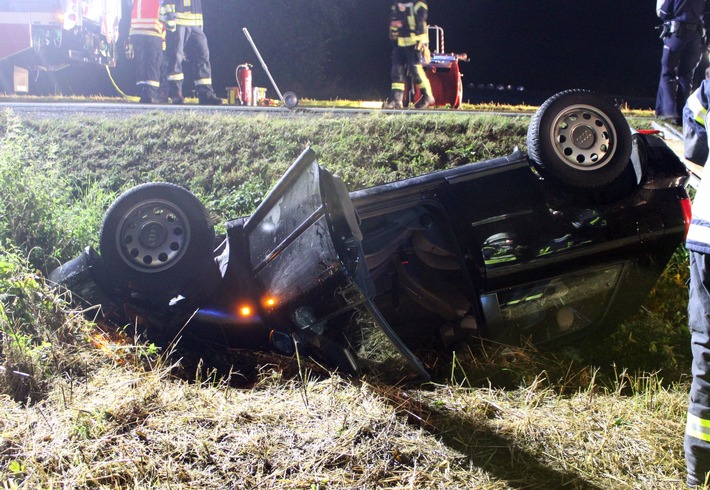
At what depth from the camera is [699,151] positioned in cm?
318

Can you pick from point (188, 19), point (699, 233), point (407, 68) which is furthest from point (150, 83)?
point (699, 233)

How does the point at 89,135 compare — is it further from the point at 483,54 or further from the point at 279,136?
the point at 483,54

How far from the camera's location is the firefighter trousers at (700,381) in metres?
2.39

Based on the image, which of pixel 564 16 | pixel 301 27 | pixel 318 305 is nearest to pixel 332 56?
pixel 301 27

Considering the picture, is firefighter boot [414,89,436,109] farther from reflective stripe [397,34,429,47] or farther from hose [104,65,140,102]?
hose [104,65,140,102]

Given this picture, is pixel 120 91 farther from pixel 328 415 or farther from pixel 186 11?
pixel 328 415

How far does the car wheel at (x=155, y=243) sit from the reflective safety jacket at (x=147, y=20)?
417cm

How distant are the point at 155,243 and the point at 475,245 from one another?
68.0 inches

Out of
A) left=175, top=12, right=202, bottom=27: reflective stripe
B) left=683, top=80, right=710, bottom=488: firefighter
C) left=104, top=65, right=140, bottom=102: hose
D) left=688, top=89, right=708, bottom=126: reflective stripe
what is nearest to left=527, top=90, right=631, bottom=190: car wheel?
left=688, top=89, right=708, bottom=126: reflective stripe

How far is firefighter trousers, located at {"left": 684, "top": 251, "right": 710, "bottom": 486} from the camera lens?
7.83 feet

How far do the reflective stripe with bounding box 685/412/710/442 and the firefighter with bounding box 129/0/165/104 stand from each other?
6.38 metres

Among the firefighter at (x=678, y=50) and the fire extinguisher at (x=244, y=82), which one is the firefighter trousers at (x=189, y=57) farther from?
the firefighter at (x=678, y=50)

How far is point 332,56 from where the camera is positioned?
714 cm

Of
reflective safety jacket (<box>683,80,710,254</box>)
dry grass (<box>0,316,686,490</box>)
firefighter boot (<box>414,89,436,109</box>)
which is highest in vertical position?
firefighter boot (<box>414,89,436,109</box>)
